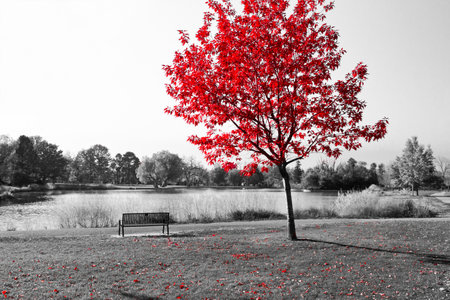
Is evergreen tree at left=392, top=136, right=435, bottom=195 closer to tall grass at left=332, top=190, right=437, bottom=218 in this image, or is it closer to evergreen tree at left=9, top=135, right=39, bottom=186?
tall grass at left=332, top=190, right=437, bottom=218

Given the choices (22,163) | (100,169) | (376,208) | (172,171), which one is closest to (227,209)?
(376,208)

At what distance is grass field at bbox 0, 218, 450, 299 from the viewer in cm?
667

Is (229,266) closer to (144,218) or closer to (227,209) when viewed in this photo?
(144,218)

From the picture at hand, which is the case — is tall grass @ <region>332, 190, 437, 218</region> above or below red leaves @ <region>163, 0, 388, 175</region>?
below

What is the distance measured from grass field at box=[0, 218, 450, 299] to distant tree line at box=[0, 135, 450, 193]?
52596mm

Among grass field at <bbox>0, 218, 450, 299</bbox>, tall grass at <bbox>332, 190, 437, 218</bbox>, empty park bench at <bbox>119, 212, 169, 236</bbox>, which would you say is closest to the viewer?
grass field at <bbox>0, 218, 450, 299</bbox>

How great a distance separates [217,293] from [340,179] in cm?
7062

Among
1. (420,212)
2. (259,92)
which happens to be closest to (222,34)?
(259,92)

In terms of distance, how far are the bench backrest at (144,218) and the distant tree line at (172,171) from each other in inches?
1966

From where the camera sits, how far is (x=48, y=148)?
89062 millimetres

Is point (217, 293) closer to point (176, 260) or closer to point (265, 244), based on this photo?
point (176, 260)

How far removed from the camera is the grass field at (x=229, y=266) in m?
6.67

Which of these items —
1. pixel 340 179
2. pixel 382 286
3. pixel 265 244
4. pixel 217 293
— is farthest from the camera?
pixel 340 179

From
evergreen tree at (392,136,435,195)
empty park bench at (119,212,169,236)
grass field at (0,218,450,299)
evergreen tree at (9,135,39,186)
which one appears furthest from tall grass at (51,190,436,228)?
evergreen tree at (9,135,39,186)
